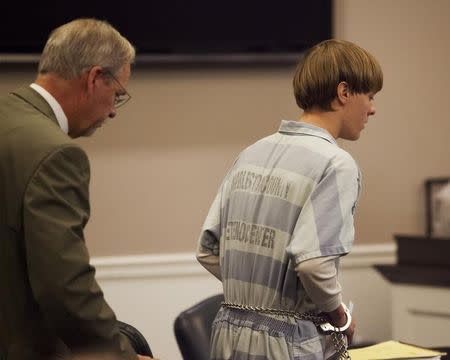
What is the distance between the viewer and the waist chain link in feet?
6.17

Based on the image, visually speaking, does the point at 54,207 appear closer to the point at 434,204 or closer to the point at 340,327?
the point at 340,327

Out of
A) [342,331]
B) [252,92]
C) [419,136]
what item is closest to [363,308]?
[419,136]

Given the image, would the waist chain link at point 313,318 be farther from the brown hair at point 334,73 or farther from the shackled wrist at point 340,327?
the brown hair at point 334,73

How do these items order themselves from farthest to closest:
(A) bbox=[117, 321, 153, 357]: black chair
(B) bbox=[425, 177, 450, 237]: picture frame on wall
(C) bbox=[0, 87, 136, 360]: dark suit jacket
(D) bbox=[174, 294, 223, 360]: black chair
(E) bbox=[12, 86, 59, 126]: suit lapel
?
(B) bbox=[425, 177, 450, 237]: picture frame on wall, (D) bbox=[174, 294, 223, 360]: black chair, (A) bbox=[117, 321, 153, 357]: black chair, (E) bbox=[12, 86, 59, 126]: suit lapel, (C) bbox=[0, 87, 136, 360]: dark suit jacket

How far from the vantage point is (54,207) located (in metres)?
1.63

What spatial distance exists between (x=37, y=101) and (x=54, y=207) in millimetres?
276

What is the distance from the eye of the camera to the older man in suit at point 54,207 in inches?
64.4

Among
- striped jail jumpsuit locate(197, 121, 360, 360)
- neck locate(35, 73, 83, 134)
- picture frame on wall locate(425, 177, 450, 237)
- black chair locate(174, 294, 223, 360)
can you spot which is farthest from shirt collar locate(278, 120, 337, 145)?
picture frame on wall locate(425, 177, 450, 237)

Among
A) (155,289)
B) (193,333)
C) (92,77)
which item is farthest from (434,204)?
(92,77)

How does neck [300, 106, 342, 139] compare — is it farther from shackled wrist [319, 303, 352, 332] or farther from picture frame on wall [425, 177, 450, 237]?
picture frame on wall [425, 177, 450, 237]

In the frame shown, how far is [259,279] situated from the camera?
190 centimetres

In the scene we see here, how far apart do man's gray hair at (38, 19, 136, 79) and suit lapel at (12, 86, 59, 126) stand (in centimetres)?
6

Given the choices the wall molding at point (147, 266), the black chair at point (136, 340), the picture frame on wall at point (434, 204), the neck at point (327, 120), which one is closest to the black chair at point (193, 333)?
the black chair at point (136, 340)

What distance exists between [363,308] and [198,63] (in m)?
1.32
